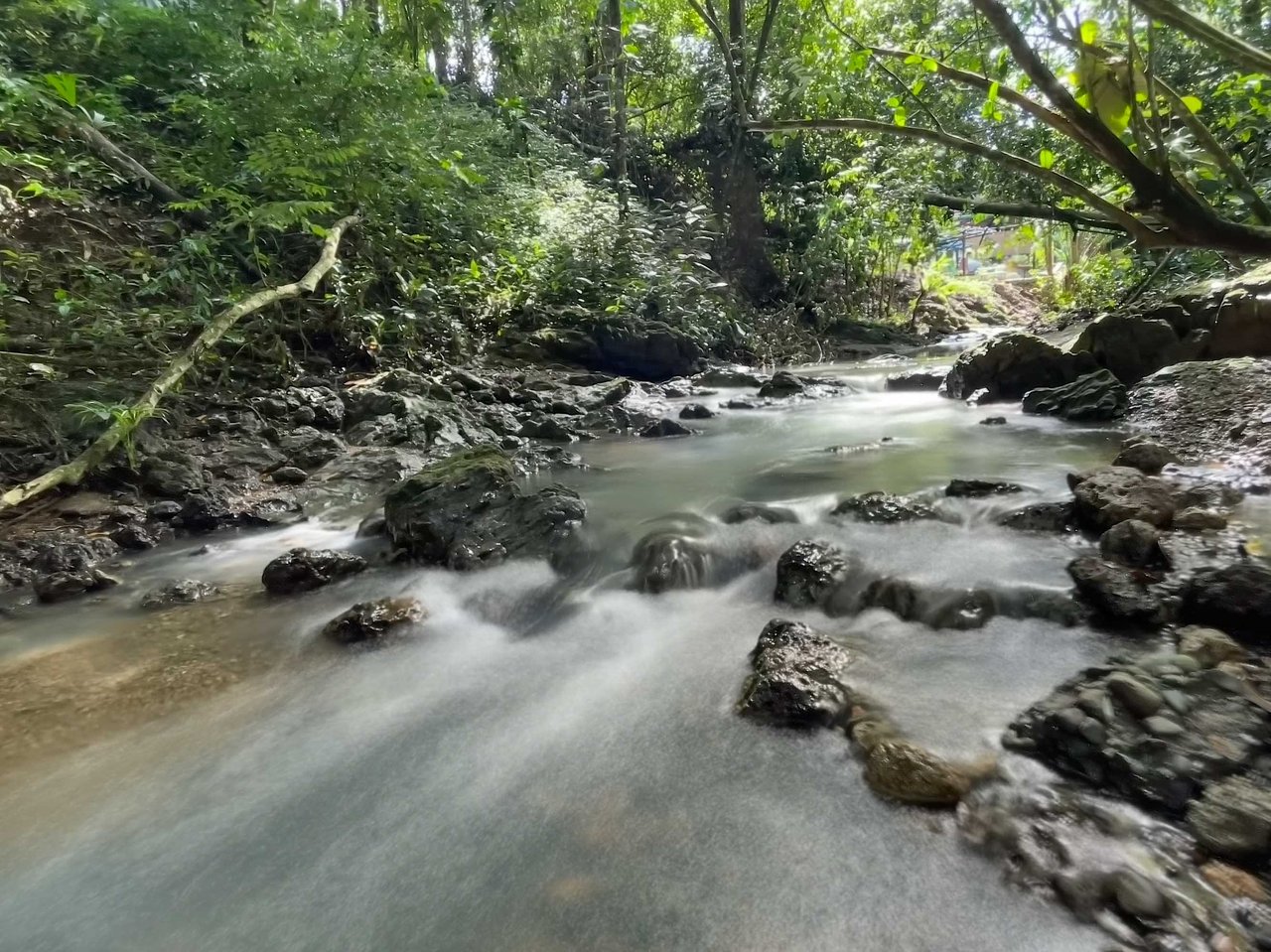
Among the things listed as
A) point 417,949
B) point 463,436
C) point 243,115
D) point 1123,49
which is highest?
point 243,115

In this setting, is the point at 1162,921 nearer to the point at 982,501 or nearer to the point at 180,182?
the point at 982,501

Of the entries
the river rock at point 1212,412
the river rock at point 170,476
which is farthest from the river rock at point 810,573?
the river rock at point 170,476

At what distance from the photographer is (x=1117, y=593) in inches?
113

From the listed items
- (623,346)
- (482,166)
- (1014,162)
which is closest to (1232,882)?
(1014,162)

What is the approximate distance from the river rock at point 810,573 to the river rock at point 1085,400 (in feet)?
16.2

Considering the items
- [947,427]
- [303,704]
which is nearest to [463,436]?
[303,704]

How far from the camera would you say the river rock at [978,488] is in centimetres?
463

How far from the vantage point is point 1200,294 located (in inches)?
286

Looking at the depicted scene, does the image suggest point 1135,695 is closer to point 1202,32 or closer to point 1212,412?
point 1202,32

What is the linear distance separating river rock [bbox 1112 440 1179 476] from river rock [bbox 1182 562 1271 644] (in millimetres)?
2223

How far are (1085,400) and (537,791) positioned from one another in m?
7.31

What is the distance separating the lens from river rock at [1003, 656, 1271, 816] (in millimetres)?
1930

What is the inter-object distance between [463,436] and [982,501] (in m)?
5.23

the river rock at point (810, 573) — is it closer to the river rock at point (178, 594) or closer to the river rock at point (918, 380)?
the river rock at point (178, 594)
